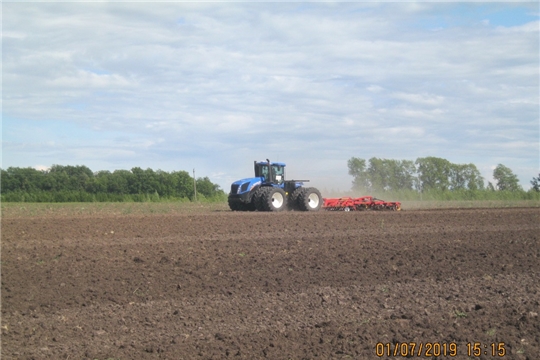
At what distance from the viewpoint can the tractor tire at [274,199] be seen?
2577 cm

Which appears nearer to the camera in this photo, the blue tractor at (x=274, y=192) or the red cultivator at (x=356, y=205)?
the blue tractor at (x=274, y=192)

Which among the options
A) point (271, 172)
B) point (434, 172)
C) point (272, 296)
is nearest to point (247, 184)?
point (271, 172)

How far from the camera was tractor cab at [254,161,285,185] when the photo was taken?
26.8 m

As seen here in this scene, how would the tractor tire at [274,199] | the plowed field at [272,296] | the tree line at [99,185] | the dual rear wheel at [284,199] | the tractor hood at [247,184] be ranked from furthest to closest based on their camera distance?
the tree line at [99,185], the tractor hood at [247,184], the dual rear wheel at [284,199], the tractor tire at [274,199], the plowed field at [272,296]

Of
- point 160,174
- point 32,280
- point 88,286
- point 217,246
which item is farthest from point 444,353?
point 160,174

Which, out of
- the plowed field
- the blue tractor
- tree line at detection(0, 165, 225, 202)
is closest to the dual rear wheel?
the blue tractor

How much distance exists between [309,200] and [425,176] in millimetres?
32437

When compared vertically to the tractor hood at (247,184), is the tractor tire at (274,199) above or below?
below

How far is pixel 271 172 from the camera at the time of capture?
26.8 metres

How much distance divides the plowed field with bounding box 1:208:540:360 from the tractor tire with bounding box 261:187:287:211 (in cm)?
908
